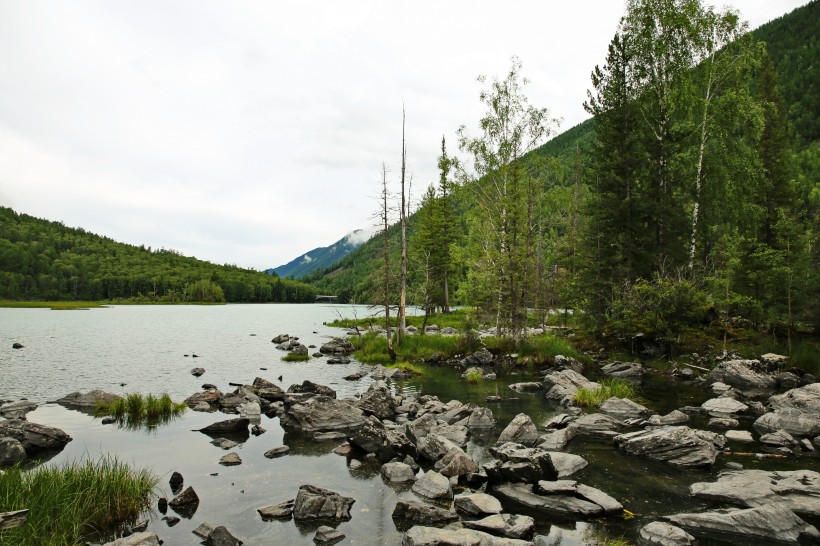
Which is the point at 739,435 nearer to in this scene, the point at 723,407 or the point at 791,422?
the point at 791,422

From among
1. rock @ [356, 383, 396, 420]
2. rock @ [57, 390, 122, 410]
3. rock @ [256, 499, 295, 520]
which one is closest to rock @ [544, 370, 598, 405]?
rock @ [356, 383, 396, 420]

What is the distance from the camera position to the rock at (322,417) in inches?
620

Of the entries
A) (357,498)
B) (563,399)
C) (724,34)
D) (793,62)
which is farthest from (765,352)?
(793,62)

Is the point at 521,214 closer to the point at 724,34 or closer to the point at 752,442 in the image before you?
the point at 724,34

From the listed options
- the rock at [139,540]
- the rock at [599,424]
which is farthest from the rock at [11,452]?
the rock at [599,424]

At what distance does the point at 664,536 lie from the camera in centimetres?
783

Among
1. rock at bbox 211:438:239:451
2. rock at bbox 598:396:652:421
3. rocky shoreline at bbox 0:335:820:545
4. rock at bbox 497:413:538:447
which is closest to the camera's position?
rocky shoreline at bbox 0:335:820:545

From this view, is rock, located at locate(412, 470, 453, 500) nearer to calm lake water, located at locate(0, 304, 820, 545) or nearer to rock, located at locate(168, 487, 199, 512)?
calm lake water, located at locate(0, 304, 820, 545)

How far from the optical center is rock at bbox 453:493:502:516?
353 inches

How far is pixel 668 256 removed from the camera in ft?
104

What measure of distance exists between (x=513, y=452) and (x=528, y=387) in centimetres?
1228

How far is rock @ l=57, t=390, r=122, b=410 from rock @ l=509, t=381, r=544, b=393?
1799cm

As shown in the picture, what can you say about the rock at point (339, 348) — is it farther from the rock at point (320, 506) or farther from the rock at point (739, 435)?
the rock at point (320, 506)

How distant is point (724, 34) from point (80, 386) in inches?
1818
